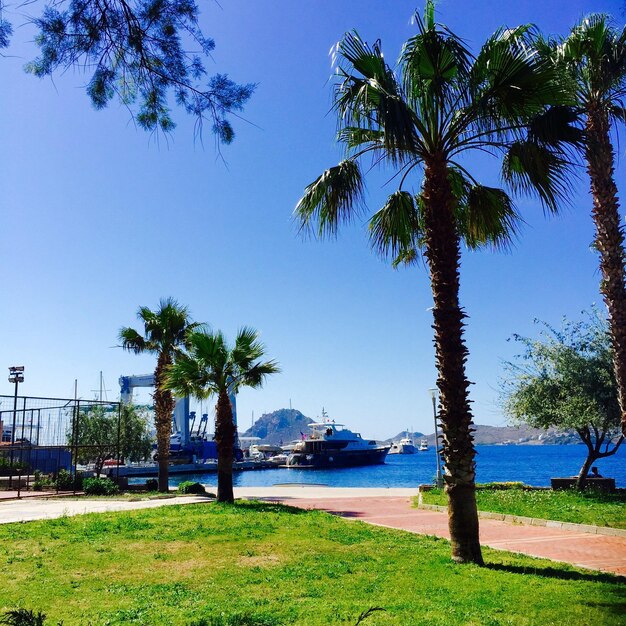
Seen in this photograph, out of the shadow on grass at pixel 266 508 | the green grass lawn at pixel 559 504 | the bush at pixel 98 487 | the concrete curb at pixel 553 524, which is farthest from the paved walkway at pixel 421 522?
the bush at pixel 98 487

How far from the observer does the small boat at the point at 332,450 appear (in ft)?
318

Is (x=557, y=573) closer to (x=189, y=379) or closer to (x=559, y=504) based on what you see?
(x=559, y=504)

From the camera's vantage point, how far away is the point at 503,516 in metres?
14.8

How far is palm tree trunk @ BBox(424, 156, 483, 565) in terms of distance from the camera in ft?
29.5

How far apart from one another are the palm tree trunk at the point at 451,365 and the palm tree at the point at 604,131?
3828 millimetres

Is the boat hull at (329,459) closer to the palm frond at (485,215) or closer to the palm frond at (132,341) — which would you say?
the palm frond at (132,341)

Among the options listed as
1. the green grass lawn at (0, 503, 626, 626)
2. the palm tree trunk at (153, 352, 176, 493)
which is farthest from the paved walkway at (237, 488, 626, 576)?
the palm tree trunk at (153, 352, 176, 493)

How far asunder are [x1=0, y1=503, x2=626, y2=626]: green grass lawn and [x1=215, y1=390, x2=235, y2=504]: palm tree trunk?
4.94 meters

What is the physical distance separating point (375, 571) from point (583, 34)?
11718mm

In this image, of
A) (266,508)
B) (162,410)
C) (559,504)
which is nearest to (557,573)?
(559,504)

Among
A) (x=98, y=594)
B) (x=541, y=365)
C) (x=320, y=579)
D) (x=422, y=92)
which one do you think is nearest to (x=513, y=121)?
Answer: (x=422, y=92)

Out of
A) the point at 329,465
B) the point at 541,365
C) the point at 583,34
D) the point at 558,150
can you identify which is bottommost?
the point at 329,465

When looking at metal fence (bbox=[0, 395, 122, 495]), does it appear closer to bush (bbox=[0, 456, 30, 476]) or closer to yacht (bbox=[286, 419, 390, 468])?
bush (bbox=[0, 456, 30, 476])

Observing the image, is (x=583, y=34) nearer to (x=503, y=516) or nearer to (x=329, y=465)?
(x=503, y=516)
